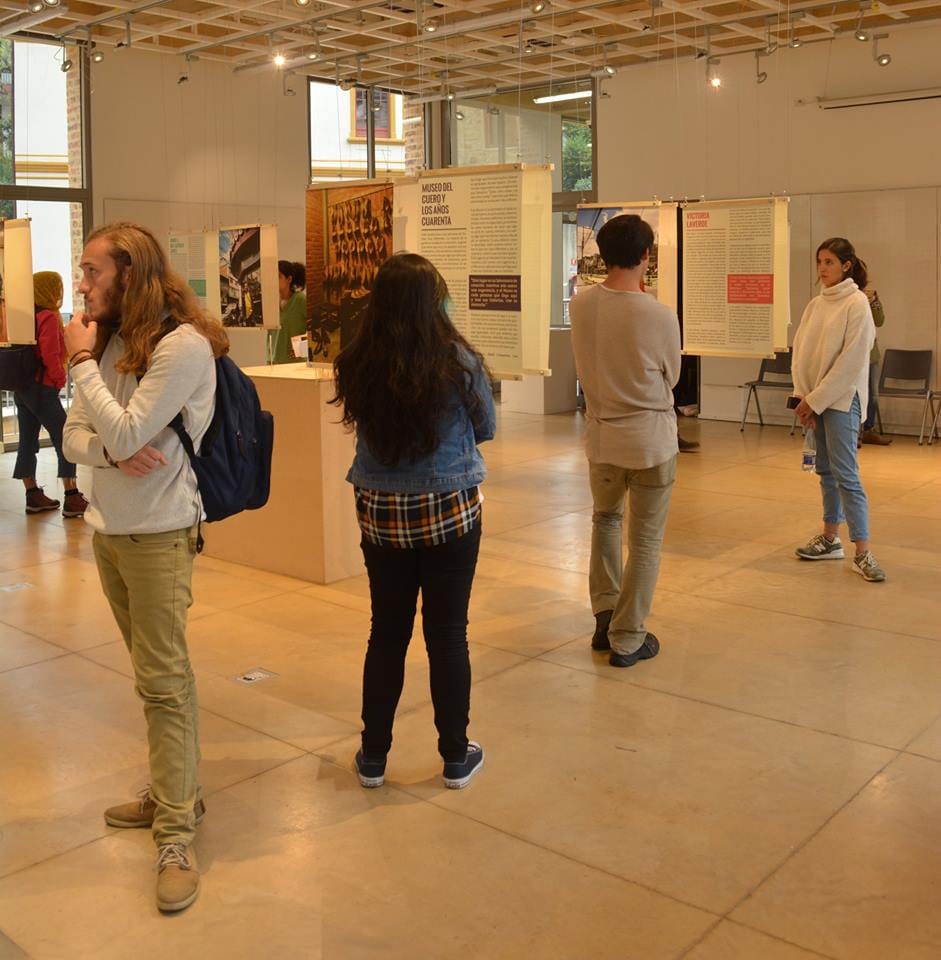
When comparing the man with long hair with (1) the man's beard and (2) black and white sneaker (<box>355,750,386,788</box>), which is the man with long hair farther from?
(2) black and white sneaker (<box>355,750,386,788</box>)

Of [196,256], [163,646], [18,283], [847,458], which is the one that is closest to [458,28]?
[196,256]

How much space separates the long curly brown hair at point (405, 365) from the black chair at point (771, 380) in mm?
9223

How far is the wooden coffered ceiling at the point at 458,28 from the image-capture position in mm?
10352

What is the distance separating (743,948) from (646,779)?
0.93m

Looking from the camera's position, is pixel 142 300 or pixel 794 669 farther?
pixel 794 669

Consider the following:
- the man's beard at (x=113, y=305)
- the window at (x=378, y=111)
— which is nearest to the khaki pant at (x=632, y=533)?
the man's beard at (x=113, y=305)

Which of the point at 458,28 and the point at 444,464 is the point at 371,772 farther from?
the point at 458,28

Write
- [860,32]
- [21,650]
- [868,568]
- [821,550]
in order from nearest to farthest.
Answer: [21,650]
[868,568]
[821,550]
[860,32]

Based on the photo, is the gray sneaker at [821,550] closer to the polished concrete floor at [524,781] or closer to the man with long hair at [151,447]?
the polished concrete floor at [524,781]

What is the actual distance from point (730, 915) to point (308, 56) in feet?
33.0

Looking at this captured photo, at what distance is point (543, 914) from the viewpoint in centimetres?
285

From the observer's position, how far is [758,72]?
11758 mm

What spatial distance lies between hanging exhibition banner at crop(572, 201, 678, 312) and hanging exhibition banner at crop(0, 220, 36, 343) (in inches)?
147

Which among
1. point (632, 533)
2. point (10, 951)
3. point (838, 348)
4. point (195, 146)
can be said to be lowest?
point (10, 951)
